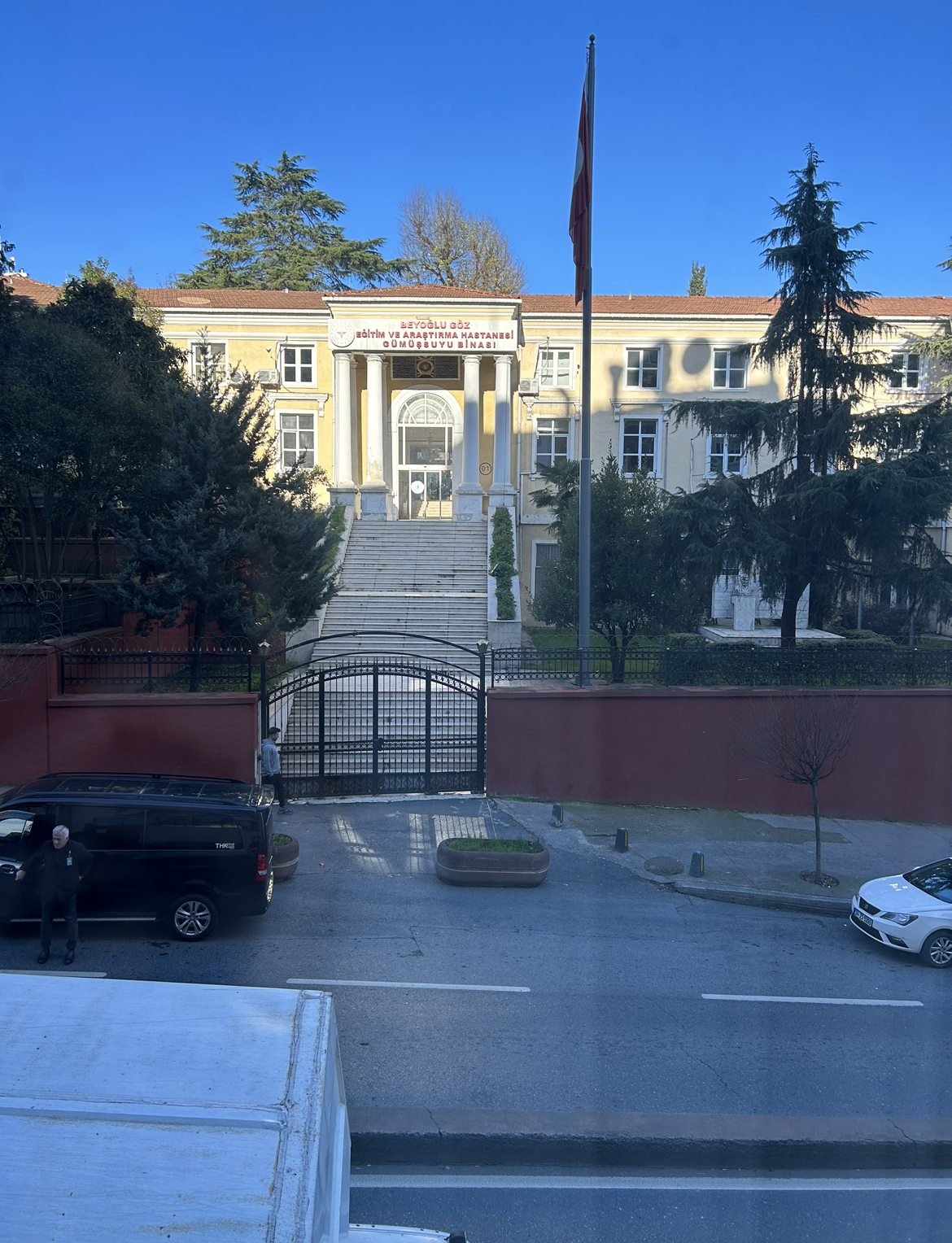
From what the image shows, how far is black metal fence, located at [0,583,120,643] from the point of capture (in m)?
14.3

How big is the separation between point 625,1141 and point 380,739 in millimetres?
9663

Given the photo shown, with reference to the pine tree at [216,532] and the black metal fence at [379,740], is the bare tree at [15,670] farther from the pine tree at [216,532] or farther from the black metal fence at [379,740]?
the black metal fence at [379,740]

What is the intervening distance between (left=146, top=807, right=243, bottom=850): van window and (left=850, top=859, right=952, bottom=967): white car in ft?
23.8

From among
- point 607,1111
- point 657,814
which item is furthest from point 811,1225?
point 657,814

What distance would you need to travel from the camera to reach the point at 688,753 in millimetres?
15219

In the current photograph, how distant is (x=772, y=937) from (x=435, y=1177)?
600cm

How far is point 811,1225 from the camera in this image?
211 inches

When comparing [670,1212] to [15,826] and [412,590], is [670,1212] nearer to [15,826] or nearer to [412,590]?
[15,826]

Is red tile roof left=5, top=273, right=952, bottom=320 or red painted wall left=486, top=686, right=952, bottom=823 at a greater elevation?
red tile roof left=5, top=273, right=952, bottom=320

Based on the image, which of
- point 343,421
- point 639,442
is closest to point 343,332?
point 343,421

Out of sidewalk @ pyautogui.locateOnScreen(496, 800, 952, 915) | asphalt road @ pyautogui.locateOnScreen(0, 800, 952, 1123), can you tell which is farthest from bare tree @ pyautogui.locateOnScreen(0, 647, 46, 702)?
sidewalk @ pyautogui.locateOnScreen(496, 800, 952, 915)

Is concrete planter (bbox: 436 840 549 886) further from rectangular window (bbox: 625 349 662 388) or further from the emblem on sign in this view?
rectangular window (bbox: 625 349 662 388)

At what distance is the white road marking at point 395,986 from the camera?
8359 millimetres

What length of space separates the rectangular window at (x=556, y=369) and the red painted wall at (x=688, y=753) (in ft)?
72.6
